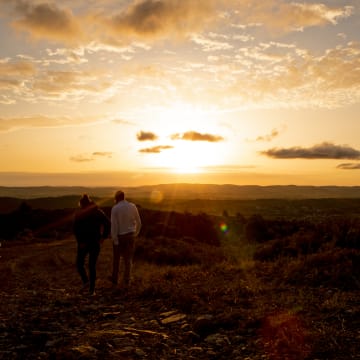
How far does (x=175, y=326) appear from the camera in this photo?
8.17 m

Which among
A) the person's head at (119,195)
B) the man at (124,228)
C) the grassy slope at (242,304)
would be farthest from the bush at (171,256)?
the person's head at (119,195)

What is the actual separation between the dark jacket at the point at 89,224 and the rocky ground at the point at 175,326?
4.56ft

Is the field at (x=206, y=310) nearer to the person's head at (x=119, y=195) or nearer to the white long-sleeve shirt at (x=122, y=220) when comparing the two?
the white long-sleeve shirt at (x=122, y=220)

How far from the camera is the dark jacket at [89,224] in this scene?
1149 cm

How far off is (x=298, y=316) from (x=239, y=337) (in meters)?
1.29

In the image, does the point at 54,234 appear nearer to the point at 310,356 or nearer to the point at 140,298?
the point at 140,298

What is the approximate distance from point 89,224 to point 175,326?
4272mm

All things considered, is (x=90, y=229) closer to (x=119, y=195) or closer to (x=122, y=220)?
(x=122, y=220)

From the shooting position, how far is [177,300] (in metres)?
9.69

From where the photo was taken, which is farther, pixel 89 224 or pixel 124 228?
pixel 124 228

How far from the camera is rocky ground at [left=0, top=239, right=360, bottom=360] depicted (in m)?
6.47

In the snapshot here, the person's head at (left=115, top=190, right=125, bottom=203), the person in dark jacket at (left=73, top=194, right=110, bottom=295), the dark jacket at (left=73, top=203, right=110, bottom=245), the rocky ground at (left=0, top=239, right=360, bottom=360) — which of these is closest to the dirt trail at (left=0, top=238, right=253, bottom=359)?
the rocky ground at (left=0, top=239, right=360, bottom=360)

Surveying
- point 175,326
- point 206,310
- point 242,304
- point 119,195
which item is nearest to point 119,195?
point 119,195

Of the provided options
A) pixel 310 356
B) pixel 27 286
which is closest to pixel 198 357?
pixel 310 356
